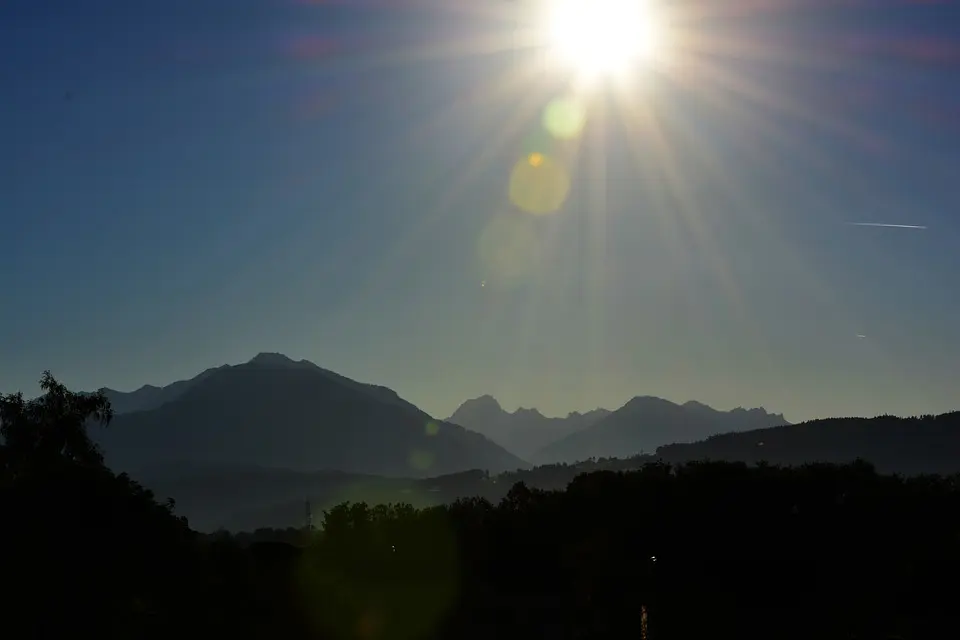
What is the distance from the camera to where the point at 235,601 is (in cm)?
3394

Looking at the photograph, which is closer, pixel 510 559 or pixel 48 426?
pixel 48 426

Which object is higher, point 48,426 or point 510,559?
A: point 48,426

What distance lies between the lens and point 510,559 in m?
53.8

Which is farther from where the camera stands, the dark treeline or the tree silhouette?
the tree silhouette

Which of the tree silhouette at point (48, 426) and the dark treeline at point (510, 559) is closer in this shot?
the dark treeline at point (510, 559)

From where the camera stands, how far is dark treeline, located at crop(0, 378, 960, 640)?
24.6 meters

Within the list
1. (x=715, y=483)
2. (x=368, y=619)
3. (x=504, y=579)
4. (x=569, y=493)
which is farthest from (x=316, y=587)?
(x=715, y=483)

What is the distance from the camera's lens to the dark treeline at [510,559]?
2462 centimetres

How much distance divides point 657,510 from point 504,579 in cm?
1254

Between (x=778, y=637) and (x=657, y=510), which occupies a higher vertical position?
(x=657, y=510)

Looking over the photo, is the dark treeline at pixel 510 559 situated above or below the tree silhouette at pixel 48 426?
below

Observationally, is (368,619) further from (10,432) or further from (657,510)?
(657,510)

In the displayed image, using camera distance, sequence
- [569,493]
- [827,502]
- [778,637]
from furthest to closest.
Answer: [569,493] → [827,502] → [778,637]

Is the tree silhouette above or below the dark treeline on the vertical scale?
above
